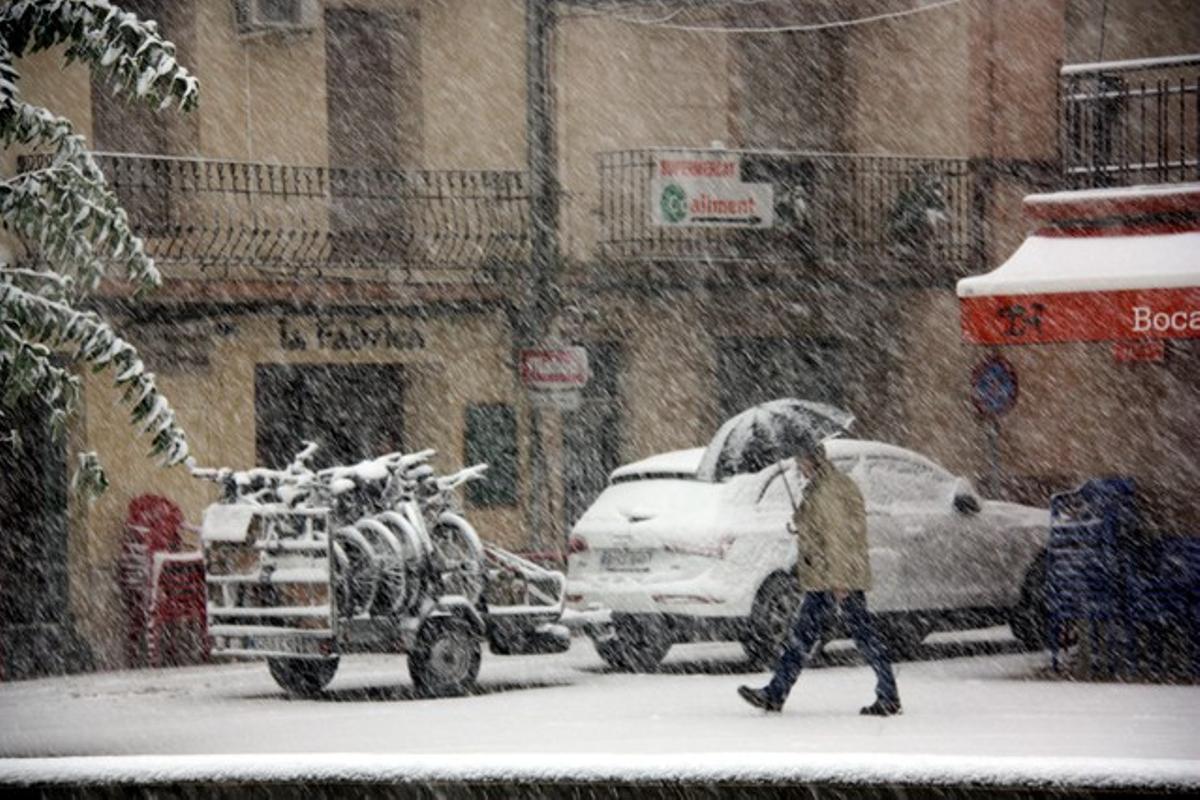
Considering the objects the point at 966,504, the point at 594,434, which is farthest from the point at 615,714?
the point at 594,434

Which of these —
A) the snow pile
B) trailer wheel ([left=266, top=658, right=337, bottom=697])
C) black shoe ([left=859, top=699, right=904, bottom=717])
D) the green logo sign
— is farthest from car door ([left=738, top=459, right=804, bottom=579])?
the snow pile

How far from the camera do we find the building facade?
992 inches

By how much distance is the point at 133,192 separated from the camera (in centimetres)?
2519

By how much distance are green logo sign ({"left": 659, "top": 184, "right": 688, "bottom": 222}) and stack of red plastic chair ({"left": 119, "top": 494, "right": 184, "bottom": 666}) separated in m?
7.11

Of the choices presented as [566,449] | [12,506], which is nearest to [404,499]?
[12,506]

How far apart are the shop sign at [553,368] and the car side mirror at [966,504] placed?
14.5 ft

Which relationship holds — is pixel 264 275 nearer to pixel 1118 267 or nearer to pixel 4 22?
pixel 1118 267

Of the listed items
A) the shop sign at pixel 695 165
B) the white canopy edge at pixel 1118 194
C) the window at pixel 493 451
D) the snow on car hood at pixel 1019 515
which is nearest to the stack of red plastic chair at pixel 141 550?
the window at pixel 493 451

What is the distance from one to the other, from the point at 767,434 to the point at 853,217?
40.5ft

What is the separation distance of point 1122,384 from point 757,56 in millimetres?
6391

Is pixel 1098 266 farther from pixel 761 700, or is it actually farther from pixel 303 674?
pixel 303 674

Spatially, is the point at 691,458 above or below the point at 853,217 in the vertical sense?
below

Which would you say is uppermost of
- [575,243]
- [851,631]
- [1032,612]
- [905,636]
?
[575,243]

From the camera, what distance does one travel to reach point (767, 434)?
57.2ft
